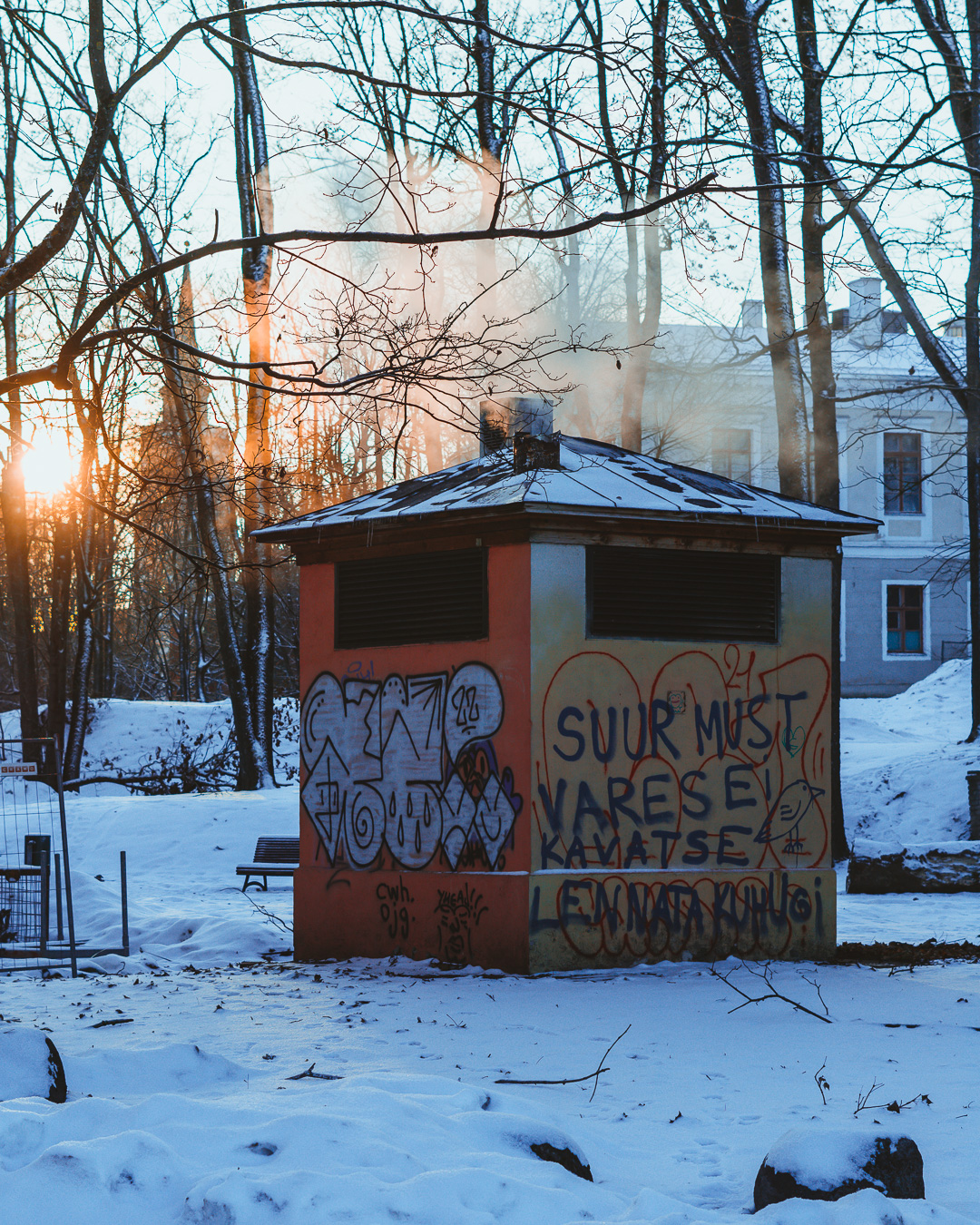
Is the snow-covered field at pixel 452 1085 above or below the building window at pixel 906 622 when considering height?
below

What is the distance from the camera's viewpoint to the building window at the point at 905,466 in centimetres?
3469

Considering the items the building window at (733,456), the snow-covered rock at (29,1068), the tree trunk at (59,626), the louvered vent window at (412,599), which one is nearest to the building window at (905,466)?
the building window at (733,456)

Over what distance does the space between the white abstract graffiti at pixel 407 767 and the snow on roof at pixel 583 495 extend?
4.09 ft

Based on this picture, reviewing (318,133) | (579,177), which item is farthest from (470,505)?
(318,133)

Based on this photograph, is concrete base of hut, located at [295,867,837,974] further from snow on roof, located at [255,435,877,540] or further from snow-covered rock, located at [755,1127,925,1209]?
snow-covered rock, located at [755,1127,925,1209]

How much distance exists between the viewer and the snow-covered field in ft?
13.0

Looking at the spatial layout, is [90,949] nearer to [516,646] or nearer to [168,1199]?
[516,646]

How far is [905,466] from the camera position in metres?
35.0

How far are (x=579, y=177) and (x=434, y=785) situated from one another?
4348 millimetres

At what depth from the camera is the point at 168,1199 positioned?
392cm

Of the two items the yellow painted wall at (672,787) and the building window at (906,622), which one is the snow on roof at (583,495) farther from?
the building window at (906,622)

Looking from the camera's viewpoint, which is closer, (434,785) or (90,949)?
(434,785)

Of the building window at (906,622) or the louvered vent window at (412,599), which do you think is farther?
the building window at (906,622)

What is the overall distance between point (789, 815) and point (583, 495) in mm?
2864
